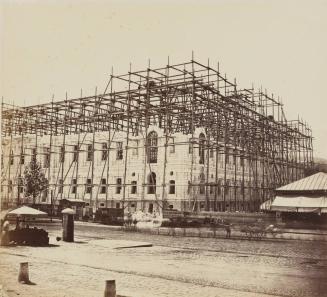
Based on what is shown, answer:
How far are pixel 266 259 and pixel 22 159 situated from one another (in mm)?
36846

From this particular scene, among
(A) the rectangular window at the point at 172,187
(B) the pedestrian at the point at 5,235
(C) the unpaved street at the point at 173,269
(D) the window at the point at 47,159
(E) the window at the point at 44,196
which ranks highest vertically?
(D) the window at the point at 47,159

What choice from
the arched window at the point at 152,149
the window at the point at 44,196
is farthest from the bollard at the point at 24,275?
the window at the point at 44,196

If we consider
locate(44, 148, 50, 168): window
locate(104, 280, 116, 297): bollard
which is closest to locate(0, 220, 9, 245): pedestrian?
locate(104, 280, 116, 297): bollard

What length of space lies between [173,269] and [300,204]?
12097 mm

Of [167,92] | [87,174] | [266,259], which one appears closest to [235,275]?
[266,259]

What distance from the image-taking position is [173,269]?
15008mm

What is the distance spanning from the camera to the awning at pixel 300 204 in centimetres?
2434

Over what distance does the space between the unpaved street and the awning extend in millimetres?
2621

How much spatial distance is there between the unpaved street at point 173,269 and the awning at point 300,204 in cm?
262

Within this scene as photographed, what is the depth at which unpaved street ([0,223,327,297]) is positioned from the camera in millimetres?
12008

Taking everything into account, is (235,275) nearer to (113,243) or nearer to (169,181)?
(113,243)

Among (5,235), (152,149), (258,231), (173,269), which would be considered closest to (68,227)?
(5,235)

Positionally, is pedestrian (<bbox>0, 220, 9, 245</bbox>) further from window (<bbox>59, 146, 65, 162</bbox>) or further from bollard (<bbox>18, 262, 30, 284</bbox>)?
window (<bbox>59, 146, 65, 162</bbox>)

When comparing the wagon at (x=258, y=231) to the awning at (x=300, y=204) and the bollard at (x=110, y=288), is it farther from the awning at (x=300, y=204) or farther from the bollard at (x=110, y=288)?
the bollard at (x=110, y=288)
